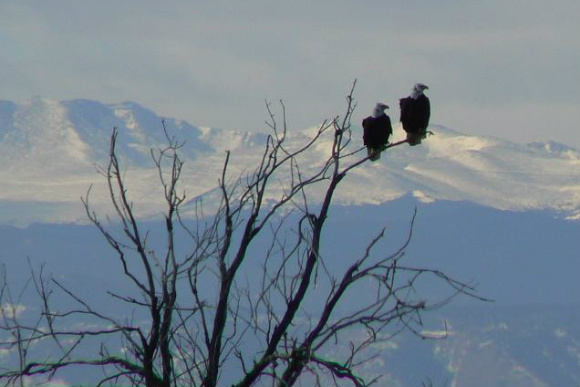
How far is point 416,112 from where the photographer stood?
53.4 feet

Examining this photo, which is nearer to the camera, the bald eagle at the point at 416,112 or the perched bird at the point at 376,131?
the bald eagle at the point at 416,112

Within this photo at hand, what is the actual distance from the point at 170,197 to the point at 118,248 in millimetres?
610

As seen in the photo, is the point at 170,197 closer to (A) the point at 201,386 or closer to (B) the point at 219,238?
(B) the point at 219,238

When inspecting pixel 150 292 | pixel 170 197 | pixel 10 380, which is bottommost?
pixel 10 380

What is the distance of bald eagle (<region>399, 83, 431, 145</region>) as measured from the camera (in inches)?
610

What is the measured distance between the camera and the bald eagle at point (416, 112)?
1549cm

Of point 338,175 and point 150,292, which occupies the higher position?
point 338,175

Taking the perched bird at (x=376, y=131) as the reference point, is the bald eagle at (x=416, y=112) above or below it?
above

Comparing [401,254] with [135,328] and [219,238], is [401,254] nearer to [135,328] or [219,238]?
[219,238]

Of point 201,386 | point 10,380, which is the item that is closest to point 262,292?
point 201,386

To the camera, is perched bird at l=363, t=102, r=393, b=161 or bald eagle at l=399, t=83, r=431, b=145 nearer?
bald eagle at l=399, t=83, r=431, b=145

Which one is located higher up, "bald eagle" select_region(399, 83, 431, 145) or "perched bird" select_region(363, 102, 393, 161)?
"bald eagle" select_region(399, 83, 431, 145)

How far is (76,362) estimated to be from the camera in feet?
33.0

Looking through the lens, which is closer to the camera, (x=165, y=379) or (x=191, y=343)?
(x=165, y=379)
